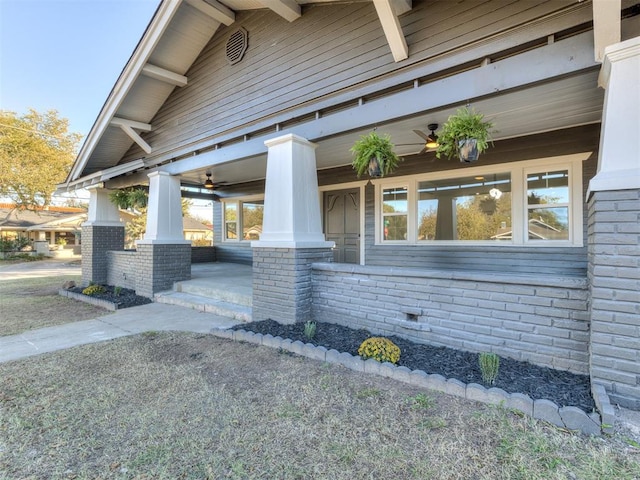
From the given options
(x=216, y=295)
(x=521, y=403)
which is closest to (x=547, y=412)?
(x=521, y=403)

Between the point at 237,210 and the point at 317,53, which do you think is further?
the point at 237,210

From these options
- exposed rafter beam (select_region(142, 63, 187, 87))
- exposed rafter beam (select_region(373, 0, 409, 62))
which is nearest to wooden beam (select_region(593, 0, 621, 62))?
exposed rafter beam (select_region(373, 0, 409, 62))

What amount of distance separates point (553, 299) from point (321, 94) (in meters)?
3.40

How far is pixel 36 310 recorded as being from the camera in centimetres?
588

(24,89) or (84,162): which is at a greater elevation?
(24,89)

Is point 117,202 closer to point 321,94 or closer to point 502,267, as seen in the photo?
point 321,94

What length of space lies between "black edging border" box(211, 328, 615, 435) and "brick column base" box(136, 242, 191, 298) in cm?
395

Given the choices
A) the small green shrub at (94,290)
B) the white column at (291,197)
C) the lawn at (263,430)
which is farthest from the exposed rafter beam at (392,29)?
the small green shrub at (94,290)

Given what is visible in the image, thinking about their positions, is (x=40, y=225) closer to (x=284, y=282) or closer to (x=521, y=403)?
(x=284, y=282)

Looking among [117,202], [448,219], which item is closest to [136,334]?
[117,202]

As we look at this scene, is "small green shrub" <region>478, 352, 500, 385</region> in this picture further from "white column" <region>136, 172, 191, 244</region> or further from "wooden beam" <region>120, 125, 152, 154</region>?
"wooden beam" <region>120, 125, 152, 154</region>

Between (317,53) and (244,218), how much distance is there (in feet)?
20.0

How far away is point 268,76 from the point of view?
4.81m

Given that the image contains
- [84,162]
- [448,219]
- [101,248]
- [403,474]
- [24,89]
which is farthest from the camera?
[24,89]
